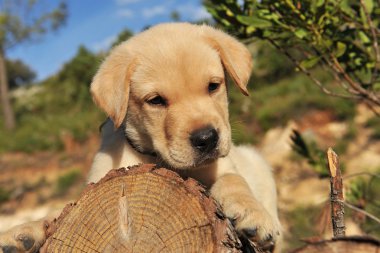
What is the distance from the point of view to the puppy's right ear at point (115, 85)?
3248mm

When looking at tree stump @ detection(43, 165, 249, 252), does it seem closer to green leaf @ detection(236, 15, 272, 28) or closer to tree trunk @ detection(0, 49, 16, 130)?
green leaf @ detection(236, 15, 272, 28)

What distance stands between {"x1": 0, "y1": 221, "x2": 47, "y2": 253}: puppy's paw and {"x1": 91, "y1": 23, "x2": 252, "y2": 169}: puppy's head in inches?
32.3

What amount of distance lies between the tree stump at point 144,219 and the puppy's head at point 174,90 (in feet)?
2.00

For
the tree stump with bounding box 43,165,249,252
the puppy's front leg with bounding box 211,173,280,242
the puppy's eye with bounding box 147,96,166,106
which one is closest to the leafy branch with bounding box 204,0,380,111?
the puppy's eye with bounding box 147,96,166,106

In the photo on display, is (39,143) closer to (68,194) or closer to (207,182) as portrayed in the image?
(68,194)

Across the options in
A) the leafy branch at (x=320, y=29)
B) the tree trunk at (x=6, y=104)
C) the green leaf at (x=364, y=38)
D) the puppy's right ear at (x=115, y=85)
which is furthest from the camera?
the tree trunk at (x=6, y=104)

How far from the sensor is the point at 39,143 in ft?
54.5

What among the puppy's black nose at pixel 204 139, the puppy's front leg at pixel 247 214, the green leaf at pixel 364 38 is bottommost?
the puppy's front leg at pixel 247 214

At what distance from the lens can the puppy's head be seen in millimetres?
3033

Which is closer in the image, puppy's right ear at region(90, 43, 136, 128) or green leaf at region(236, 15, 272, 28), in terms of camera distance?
puppy's right ear at region(90, 43, 136, 128)

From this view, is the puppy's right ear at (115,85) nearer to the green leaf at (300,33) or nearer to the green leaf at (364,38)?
the green leaf at (300,33)

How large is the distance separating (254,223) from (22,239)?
124 centimetres

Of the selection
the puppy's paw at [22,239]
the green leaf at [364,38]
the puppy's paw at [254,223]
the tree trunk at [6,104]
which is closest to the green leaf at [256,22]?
the green leaf at [364,38]

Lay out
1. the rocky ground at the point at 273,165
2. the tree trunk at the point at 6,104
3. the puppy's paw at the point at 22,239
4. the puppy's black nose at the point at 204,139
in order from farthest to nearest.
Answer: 1. the tree trunk at the point at 6,104
2. the rocky ground at the point at 273,165
3. the puppy's black nose at the point at 204,139
4. the puppy's paw at the point at 22,239
